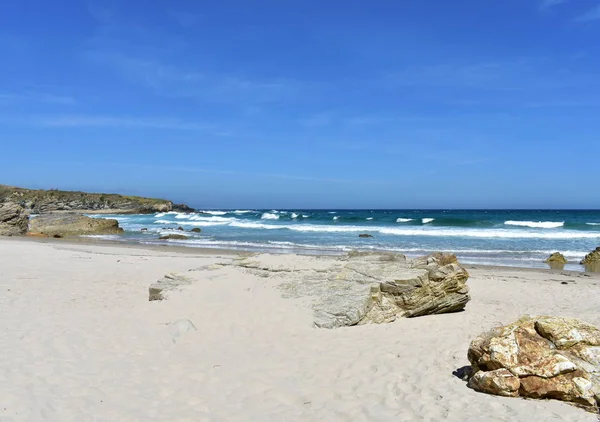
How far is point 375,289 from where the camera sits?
7453mm

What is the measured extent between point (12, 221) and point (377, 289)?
27.0 metres

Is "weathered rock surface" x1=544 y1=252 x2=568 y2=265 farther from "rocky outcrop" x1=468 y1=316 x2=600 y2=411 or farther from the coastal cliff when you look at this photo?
the coastal cliff

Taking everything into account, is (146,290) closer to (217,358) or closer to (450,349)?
(217,358)

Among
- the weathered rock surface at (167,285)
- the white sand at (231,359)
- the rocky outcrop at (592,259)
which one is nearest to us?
the white sand at (231,359)

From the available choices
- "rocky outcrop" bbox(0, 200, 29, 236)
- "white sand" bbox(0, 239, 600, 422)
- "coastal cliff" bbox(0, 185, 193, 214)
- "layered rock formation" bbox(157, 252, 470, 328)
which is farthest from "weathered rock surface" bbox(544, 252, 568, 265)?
Answer: "coastal cliff" bbox(0, 185, 193, 214)

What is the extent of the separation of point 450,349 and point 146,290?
652 centimetres

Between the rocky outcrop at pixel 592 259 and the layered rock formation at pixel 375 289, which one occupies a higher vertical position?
the layered rock formation at pixel 375 289

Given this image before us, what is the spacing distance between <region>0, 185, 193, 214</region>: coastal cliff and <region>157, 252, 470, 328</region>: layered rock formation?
75085 millimetres

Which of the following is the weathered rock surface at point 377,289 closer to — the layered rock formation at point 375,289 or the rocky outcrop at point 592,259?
the layered rock formation at point 375,289

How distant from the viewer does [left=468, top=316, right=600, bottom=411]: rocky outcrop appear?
161 inches

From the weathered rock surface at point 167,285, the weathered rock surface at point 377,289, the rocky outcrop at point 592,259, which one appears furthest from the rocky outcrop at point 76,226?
the rocky outcrop at point 592,259

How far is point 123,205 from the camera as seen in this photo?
8762cm

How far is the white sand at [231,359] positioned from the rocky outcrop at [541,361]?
0.51ft

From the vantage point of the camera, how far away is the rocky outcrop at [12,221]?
2688 cm
